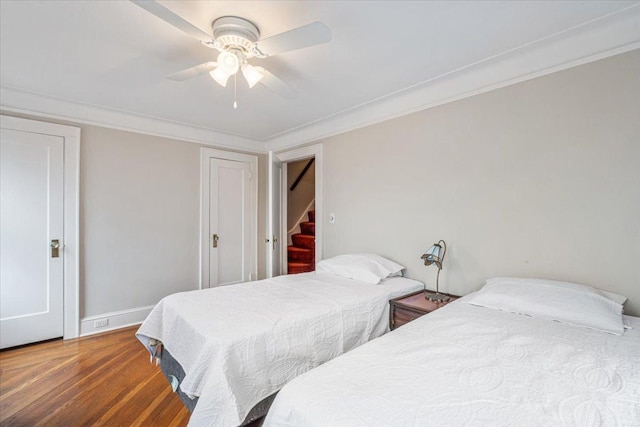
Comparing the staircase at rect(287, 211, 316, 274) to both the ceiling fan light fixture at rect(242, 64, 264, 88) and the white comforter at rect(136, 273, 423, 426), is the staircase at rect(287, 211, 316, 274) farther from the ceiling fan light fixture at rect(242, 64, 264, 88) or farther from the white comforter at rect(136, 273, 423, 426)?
the ceiling fan light fixture at rect(242, 64, 264, 88)

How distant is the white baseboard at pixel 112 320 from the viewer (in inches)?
116

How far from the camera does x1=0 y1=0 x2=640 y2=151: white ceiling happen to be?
1.53m

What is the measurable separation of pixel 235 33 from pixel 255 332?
167cm

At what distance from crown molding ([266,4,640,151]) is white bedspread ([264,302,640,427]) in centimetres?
159

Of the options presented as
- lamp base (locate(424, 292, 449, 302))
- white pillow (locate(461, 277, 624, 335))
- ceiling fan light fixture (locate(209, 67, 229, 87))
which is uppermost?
Answer: ceiling fan light fixture (locate(209, 67, 229, 87))

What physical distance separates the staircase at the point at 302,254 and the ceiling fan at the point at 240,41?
2903 mm

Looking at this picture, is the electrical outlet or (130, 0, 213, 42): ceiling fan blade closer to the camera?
(130, 0, 213, 42): ceiling fan blade

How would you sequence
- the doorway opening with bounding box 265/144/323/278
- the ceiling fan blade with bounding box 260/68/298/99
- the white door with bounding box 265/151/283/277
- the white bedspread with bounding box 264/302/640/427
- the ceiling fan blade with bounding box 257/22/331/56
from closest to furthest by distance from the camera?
the white bedspread with bounding box 264/302/640/427
the ceiling fan blade with bounding box 257/22/331/56
the ceiling fan blade with bounding box 260/68/298/99
the white door with bounding box 265/151/283/277
the doorway opening with bounding box 265/144/323/278

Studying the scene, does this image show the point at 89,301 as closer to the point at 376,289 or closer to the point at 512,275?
the point at 376,289

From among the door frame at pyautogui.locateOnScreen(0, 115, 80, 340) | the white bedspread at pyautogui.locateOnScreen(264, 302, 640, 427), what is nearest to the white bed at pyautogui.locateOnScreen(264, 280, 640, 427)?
the white bedspread at pyautogui.locateOnScreen(264, 302, 640, 427)

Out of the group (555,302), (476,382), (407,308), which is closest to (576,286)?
(555,302)

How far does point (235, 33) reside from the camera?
1.61 m

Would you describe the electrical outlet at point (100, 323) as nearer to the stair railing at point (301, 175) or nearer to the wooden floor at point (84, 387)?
the wooden floor at point (84, 387)

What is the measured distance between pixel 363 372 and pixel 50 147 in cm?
353
